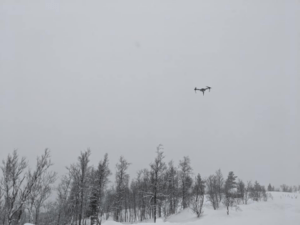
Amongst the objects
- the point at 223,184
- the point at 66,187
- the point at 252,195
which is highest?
the point at 66,187

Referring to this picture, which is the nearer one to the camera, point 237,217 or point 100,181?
point 100,181

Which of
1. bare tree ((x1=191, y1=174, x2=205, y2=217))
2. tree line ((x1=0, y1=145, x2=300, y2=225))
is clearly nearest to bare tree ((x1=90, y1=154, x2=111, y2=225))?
tree line ((x1=0, y1=145, x2=300, y2=225))

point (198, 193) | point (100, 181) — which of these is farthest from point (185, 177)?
point (100, 181)

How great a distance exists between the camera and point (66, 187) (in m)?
22.4

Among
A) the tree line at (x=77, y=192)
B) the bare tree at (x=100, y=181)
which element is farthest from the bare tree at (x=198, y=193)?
the bare tree at (x=100, y=181)

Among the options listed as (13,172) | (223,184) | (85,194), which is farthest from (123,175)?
(223,184)

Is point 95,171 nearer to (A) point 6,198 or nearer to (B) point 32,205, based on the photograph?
(B) point 32,205

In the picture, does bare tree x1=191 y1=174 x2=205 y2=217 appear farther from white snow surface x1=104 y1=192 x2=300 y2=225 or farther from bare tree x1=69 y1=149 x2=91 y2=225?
bare tree x1=69 y1=149 x2=91 y2=225

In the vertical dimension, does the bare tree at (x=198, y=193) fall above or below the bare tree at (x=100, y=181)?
below

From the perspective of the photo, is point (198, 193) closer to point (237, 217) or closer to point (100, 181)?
point (237, 217)

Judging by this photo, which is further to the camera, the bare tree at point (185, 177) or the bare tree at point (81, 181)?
the bare tree at point (185, 177)

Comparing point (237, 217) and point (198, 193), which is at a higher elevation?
point (198, 193)

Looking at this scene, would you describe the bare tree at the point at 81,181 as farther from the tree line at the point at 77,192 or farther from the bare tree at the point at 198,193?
the bare tree at the point at 198,193

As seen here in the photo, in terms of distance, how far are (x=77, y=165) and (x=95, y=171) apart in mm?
4637
